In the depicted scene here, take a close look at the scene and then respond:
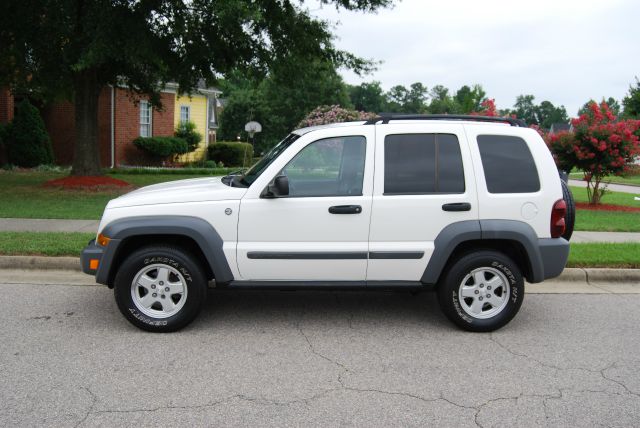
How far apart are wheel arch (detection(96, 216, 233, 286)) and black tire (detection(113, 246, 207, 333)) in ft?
0.41

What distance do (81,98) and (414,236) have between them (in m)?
13.9

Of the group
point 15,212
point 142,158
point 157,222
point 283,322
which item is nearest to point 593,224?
point 283,322

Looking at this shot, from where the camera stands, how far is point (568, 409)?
155 inches

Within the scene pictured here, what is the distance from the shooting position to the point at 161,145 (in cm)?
2845

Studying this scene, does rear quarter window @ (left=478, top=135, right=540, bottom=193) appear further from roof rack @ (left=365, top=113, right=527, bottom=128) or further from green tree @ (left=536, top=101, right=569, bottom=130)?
green tree @ (left=536, top=101, right=569, bottom=130)

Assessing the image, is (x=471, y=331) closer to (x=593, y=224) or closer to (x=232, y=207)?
(x=232, y=207)

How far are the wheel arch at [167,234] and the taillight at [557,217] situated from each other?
2883 millimetres

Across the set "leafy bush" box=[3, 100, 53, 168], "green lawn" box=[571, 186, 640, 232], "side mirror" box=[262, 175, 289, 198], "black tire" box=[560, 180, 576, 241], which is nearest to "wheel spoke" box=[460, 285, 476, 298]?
"black tire" box=[560, 180, 576, 241]

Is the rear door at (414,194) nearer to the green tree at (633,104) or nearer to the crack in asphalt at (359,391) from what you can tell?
the crack in asphalt at (359,391)

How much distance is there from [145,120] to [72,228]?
2054 cm

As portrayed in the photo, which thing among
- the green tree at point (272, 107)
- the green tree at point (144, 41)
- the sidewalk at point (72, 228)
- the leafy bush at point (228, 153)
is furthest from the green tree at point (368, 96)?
the sidewalk at point (72, 228)

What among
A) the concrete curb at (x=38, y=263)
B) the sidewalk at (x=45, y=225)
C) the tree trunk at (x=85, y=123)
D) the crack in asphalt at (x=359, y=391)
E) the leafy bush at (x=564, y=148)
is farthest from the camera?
the tree trunk at (x=85, y=123)

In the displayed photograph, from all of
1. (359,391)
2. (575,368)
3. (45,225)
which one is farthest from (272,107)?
(359,391)

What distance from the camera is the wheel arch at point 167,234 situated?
5.17m
